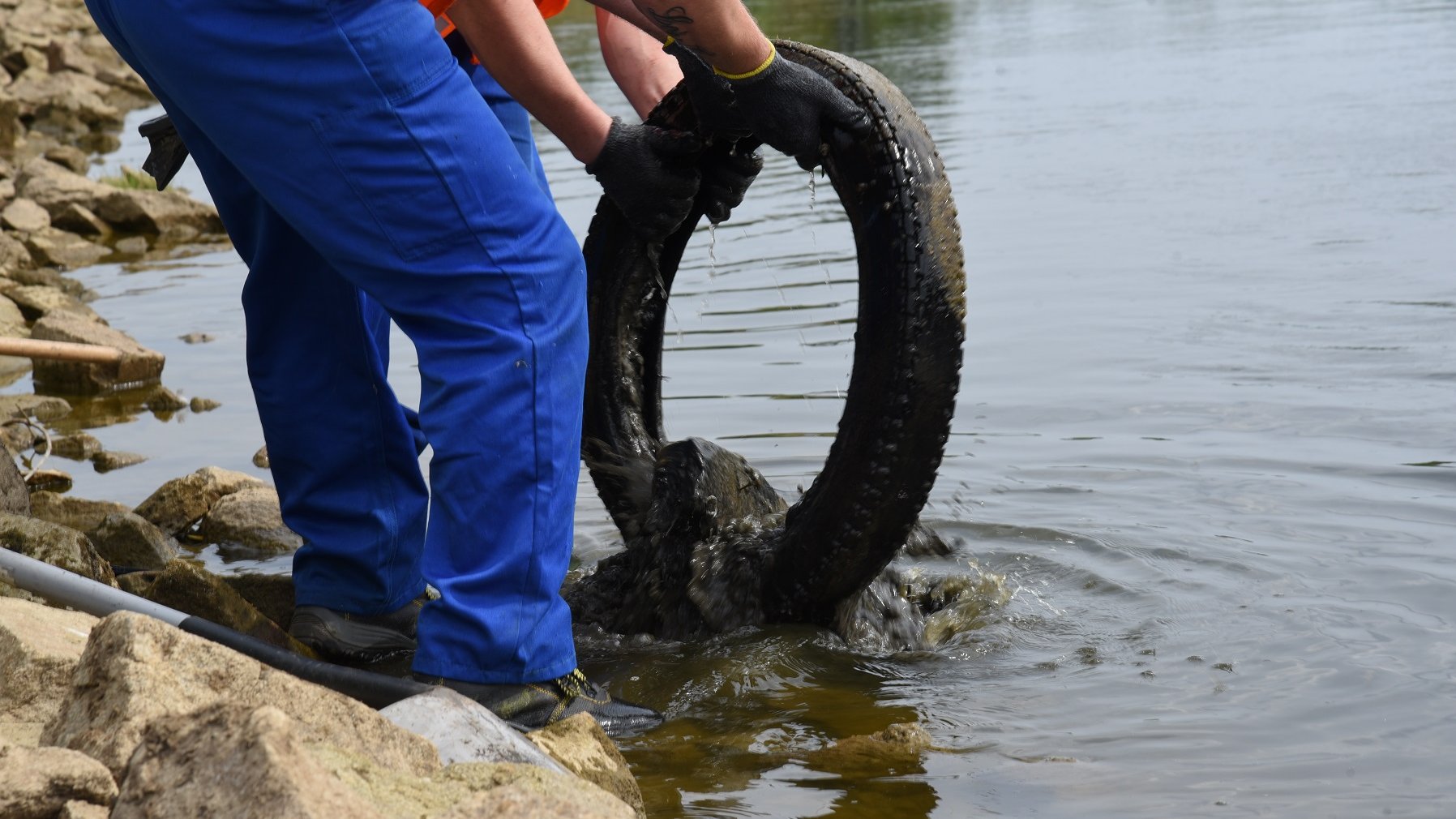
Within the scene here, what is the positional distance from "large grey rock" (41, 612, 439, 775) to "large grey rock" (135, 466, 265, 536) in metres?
2.34

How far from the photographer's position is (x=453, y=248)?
8.89 feet

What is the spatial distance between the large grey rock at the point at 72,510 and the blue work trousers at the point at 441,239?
1796 mm

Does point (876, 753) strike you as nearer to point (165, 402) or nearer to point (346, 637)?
point (346, 637)

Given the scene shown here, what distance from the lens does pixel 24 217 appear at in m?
9.78

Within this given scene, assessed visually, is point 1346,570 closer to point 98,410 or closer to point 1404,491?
point 1404,491

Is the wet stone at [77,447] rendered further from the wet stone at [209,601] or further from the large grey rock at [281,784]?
the large grey rock at [281,784]

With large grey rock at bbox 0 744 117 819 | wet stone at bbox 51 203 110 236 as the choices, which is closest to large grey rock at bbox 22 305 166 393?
wet stone at bbox 51 203 110 236

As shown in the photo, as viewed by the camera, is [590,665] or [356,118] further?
[590,665]

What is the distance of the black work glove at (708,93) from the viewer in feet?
10.3

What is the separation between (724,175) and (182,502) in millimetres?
2071

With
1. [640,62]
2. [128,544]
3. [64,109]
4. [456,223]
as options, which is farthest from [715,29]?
[64,109]

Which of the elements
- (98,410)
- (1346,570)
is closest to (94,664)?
(1346,570)

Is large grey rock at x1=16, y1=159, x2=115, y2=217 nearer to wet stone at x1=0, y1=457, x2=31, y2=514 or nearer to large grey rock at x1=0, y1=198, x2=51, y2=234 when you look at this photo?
large grey rock at x1=0, y1=198, x2=51, y2=234

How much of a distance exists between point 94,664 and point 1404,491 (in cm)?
358
